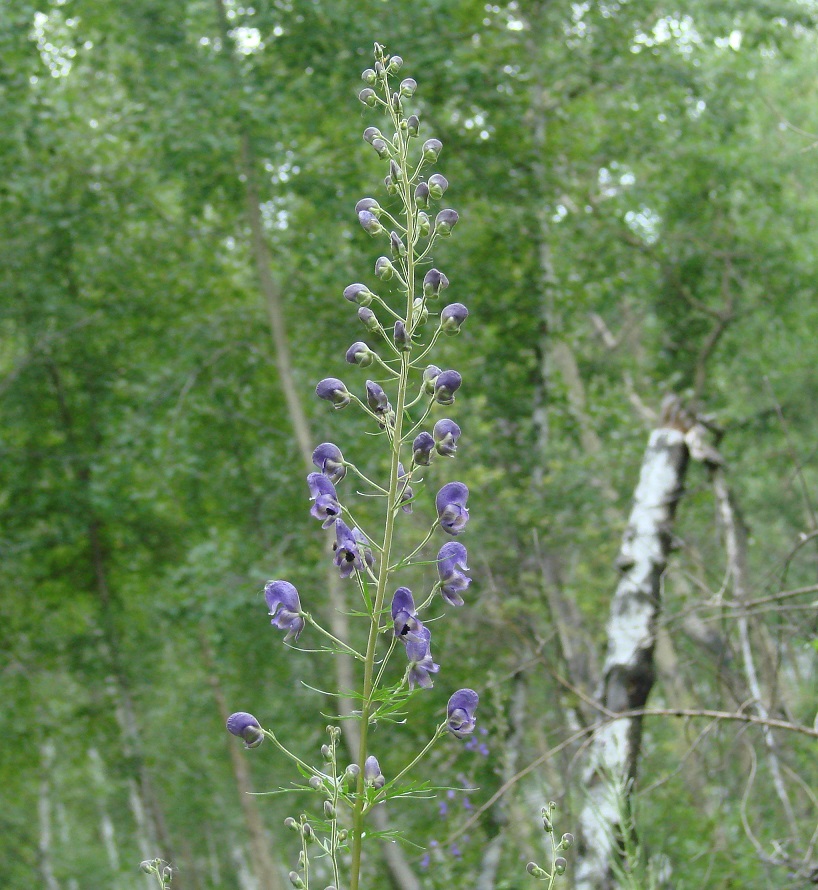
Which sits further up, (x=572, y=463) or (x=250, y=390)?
(x=250, y=390)

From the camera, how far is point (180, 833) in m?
26.1

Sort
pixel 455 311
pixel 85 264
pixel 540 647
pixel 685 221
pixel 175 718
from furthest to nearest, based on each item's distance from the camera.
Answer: pixel 175 718, pixel 685 221, pixel 85 264, pixel 540 647, pixel 455 311

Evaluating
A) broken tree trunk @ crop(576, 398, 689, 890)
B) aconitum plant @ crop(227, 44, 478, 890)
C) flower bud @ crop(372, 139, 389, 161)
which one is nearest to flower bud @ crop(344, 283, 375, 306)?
aconitum plant @ crop(227, 44, 478, 890)

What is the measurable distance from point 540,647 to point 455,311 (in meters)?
3.31

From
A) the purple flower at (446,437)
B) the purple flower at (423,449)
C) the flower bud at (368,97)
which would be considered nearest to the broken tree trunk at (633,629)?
the purple flower at (446,437)

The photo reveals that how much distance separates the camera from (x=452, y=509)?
238 centimetres

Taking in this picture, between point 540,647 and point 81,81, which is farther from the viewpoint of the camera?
point 81,81

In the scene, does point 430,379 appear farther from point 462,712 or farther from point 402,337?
point 462,712

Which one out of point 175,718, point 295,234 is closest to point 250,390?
point 295,234

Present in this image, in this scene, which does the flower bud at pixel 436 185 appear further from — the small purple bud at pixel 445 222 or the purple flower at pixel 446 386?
the purple flower at pixel 446 386

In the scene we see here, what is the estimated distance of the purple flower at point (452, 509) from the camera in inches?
92.0

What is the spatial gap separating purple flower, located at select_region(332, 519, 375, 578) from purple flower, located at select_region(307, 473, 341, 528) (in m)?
0.06

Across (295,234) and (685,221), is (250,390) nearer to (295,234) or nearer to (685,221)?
(295,234)

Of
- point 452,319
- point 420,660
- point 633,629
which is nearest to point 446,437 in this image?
point 452,319
